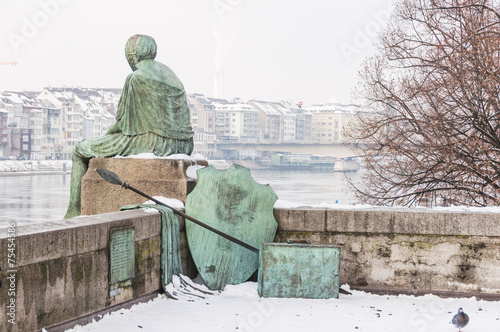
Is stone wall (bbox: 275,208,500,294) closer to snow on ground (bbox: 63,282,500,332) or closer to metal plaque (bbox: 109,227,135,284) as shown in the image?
snow on ground (bbox: 63,282,500,332)

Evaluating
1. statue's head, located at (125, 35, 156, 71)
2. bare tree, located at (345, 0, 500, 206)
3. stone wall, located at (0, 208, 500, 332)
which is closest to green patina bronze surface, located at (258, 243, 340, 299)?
stone wall, located at (0, 208, 500, 332)

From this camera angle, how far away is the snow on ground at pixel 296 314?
5383mm

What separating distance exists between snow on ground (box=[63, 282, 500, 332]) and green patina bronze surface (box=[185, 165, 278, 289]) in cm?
21

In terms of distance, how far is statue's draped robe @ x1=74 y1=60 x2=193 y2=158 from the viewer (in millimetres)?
7543

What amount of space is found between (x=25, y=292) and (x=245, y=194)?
2.91 meters

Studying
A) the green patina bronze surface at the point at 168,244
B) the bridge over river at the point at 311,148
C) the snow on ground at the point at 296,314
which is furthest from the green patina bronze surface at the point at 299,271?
the bridge over river at the point at 311,148

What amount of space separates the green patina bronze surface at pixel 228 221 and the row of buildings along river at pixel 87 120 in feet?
330

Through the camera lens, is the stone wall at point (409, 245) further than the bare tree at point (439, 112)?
No

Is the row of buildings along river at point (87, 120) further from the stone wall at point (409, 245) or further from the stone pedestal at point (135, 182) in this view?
the stone wall at point (409, 245)

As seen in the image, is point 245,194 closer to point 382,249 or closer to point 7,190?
point 382,249

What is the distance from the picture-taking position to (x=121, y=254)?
18.4ft

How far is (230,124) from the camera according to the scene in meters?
174

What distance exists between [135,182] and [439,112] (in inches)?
336

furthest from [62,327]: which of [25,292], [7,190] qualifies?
[7,190]
